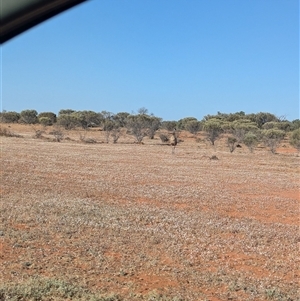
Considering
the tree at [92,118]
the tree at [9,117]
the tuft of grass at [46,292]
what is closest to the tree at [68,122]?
the tree at [92,118]

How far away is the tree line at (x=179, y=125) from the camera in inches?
1484

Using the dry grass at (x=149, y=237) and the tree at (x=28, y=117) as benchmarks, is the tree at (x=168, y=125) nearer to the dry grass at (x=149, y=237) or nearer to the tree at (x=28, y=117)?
Answer: the tree at (x=28, y=117)

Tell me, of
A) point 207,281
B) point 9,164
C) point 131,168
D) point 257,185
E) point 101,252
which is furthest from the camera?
point 131,168

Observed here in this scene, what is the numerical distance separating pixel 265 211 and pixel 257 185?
4.68 meters

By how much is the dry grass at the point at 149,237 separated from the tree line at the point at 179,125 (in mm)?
21457

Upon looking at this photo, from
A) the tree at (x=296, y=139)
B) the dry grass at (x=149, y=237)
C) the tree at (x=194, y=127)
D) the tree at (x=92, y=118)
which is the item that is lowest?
the dry grass at (x=149, y=237)

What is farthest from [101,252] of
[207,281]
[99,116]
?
[99,116]

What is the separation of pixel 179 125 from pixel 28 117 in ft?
76.5

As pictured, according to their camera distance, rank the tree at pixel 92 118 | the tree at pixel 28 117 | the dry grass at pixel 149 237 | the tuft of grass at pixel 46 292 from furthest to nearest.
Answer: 1. the tree at pixel 28 117
2. the tree at pixel 92 118
3. the dry grass at pixel 149 237
4. the tuft of grass at pixel 46 292

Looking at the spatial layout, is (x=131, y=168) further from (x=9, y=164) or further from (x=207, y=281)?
(x=207, y=281)

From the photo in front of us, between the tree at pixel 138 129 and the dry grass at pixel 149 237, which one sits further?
the tree at pixel 138 129

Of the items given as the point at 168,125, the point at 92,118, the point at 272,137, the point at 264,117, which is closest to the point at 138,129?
→ the point at 272,137

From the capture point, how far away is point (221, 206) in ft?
35.9

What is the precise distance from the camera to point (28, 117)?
64125mm
